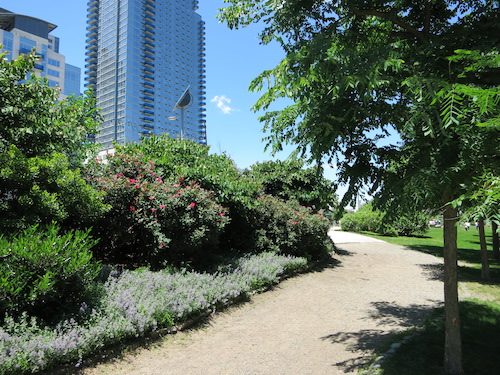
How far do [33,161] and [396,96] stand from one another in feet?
15.9

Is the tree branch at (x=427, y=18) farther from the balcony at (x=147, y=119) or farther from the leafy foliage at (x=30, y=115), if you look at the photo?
the balcony at (x=147, y=119)

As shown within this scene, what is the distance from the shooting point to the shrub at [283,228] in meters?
9.69

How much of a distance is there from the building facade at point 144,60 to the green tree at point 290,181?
340 ft

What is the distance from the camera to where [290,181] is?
12.7 m

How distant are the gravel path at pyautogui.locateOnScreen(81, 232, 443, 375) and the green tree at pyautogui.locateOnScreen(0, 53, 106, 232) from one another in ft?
7.88

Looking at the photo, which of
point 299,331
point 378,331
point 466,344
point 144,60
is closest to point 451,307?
point 466,344

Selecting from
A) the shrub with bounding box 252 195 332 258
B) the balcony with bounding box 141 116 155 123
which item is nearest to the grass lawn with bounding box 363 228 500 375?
the shrub with bounding box 252 195 332 258

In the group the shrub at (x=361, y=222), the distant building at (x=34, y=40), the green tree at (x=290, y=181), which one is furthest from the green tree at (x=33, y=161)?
the distant building at (x=34, y=40)

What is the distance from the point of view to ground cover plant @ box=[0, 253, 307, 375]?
11.0 ft

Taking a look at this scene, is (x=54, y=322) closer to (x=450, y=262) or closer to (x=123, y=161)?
(x=123, y=161)

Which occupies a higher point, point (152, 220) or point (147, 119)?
point (147, 119)

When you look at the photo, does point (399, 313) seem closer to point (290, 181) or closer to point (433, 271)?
point (433, 271)

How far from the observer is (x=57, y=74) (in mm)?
76562

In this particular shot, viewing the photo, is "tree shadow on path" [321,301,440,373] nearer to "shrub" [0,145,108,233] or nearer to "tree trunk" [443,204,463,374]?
"tree trunk" [443,204,463,374]
